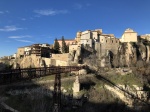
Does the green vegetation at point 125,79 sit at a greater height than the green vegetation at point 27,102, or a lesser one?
greater

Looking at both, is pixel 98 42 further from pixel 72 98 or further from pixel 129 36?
pixel 72 98

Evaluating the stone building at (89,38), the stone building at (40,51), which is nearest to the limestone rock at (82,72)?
the stone building at (89,38)

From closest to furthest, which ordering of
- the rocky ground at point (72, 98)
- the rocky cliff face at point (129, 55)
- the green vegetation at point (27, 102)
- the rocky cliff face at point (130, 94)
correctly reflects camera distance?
the green vegetation at point (27, 102) → the rocky ground at point (72, 98) → the rocky cliff face at point (130, 94) → the rocky cliff face at point (129, 55)

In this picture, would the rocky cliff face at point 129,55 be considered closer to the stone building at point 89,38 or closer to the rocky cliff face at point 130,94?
the stone building at point 89,38

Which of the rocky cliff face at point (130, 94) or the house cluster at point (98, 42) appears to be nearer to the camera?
the rocky cliff face at point (130, 94)

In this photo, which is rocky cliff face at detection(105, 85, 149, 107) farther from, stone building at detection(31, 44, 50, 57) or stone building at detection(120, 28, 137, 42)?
stone building at detection(31, 44, 50, 57)

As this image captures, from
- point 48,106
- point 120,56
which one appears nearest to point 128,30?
point 120,56

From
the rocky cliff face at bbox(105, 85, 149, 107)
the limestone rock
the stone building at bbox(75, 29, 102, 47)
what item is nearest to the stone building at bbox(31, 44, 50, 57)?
the stone building at bbox(75, 29, 102, 47)

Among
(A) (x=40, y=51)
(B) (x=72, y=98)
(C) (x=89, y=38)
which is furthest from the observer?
(A) (x=40, y=51)

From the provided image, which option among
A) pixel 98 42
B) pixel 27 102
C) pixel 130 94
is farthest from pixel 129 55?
pixel 27 102

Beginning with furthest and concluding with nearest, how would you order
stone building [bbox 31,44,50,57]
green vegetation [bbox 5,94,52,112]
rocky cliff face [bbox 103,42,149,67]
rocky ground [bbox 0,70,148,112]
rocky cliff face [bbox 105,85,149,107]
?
stone building [bbox 31,44,50,57]
rocky cliff face [bbox 103,42,149,67]
rocky cliff face [bbox 105,85,149,107]
rocky ground [bbox 0,70,148,112]
green vegetation [bbox 5,94,52,112]

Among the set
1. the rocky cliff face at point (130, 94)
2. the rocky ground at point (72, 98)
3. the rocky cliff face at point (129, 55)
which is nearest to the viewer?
the rocky ground at point (72, 98)

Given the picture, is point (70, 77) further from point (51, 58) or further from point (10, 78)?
point (10, 78)

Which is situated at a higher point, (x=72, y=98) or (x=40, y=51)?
(x=40, y=51)
